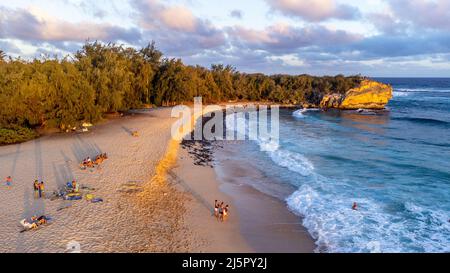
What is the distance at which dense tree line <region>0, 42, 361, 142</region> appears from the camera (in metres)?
35.4

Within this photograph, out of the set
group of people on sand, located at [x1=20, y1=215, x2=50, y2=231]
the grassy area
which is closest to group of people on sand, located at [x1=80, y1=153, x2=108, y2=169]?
group of people on sand, located at [x1=20, y1=215, x2=50, y2=231]

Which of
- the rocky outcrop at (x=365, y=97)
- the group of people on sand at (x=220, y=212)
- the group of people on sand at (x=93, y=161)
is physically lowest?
the group of people on sand at (x=220, y=212)

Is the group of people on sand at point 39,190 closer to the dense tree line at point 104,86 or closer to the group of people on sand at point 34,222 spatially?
the group of people on sand at point 34,222

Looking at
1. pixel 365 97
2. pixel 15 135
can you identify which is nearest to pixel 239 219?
pixel 15 135

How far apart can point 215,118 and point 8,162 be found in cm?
3703

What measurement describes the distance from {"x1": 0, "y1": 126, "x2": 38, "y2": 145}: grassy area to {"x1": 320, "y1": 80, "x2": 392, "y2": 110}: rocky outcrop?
70.9m

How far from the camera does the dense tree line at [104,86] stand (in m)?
35.4

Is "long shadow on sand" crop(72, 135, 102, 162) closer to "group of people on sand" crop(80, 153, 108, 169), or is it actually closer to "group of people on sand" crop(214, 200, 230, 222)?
"group of people on sand" crop(80, 153, 108, 169)

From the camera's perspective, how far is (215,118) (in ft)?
192

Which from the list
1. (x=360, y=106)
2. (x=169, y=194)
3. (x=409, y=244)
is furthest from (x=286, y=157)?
(x=360, y=106)

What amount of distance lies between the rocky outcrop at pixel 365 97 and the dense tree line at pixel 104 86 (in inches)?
317

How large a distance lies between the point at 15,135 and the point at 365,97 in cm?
7832

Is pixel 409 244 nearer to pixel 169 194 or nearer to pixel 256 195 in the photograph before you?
pixel 256 195

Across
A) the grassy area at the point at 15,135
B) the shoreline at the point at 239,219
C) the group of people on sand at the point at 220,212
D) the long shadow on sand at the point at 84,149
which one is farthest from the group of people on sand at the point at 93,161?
the grassy area at the point at 15,135
